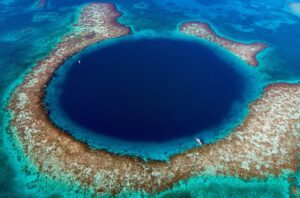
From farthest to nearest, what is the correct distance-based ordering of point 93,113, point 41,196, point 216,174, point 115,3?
1. point 115,3
2. point 93,113
3. point 216,174
4. point 41,196

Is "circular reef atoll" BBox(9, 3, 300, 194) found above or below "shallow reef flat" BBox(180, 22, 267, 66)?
below

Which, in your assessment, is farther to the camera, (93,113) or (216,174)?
(93,113)

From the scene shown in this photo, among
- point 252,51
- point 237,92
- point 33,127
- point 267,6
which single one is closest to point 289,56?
point 252,51

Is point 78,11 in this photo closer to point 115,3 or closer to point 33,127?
point 115,3

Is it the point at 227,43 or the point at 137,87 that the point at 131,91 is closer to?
the point at 137,87

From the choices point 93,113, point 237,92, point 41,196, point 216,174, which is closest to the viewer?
point 41,196

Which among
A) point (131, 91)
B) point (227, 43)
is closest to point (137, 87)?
point (131, 91)
